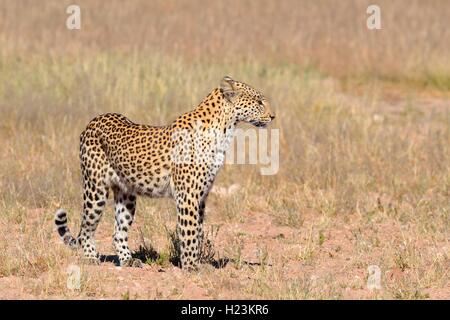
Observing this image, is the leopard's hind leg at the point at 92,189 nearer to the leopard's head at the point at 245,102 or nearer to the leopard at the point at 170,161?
the leopard at the point at 170,161

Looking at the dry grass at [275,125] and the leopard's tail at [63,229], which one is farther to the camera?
the leopard's tail at [63,229]

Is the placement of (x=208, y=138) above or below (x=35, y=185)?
above

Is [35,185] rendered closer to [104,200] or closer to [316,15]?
[104,200]

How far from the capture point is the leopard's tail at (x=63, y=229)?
26.1 ft

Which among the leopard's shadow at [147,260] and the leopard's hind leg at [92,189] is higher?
the leopard's hind leg at [92,189]

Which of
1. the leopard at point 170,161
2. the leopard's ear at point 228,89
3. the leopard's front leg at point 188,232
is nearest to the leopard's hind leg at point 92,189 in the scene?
the leopard at point 170,161

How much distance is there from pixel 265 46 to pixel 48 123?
282 inches

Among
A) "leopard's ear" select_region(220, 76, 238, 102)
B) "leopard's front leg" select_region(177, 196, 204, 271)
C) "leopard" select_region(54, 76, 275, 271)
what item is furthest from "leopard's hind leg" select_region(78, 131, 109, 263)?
"leopard's ear" select_region(220, 76, 238, 102)

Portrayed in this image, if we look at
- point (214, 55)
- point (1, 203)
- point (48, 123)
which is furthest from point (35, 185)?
point (214, 55)

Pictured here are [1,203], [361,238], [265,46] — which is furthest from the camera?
[265,46]

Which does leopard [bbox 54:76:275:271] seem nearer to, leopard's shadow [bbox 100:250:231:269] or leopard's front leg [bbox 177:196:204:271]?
leopard's front leg [bbox 177:196:204:271]

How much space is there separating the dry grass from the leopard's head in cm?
104

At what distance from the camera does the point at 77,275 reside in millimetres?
6914

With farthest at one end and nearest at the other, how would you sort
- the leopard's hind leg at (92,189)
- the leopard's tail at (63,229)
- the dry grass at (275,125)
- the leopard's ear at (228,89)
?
1. the leopard's tail at (63,229)
2. the leopard's hind leg at (92,189)
3. the leopard's ear at (228,89)
4. the dry grass at (275,125)
